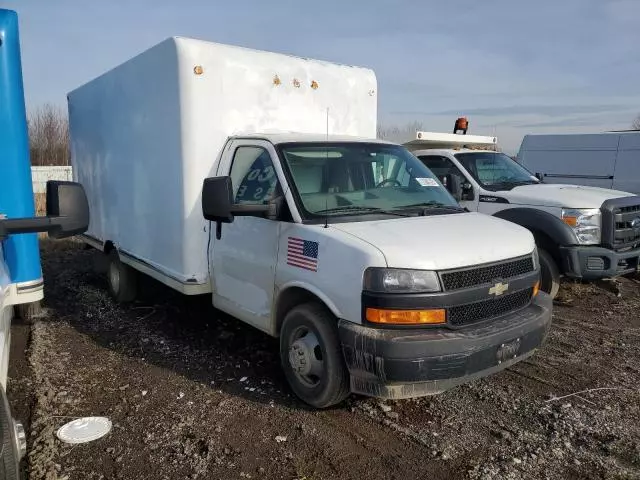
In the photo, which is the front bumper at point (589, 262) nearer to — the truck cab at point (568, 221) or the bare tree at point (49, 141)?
the truck cab at point (568, 221)

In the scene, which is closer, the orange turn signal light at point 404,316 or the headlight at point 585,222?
the orange turn signal light at point 404,316

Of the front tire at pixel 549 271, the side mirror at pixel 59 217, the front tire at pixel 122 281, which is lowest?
the front tire at pixel 122 281

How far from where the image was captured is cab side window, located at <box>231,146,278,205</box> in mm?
4441

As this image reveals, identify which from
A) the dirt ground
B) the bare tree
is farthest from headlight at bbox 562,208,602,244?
the bare tree

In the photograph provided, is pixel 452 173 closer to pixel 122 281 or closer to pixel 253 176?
pixel 253 176

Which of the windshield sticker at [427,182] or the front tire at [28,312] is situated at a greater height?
the windshield sticker at [427,182]

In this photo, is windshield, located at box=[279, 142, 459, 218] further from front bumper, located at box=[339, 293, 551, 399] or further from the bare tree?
the bare tree

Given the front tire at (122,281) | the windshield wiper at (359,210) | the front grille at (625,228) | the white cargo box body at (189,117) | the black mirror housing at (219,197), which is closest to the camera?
the black mirror housing at (219,197)

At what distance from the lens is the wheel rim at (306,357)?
12.7 feet

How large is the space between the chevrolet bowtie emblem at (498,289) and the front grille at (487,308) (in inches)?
2.0

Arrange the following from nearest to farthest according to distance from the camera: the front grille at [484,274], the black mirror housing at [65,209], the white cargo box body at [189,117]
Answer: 1. the black mirror housing at [65,209]
2. the front grille at [484,274]
3. the white cargo box body at [189,117]

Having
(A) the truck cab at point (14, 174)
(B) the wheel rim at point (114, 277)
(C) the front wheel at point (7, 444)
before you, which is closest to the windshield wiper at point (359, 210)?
(A) the truck cab at point (14, 174)

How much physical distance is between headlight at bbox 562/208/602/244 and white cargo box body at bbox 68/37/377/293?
2635mm

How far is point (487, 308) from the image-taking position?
372cm
